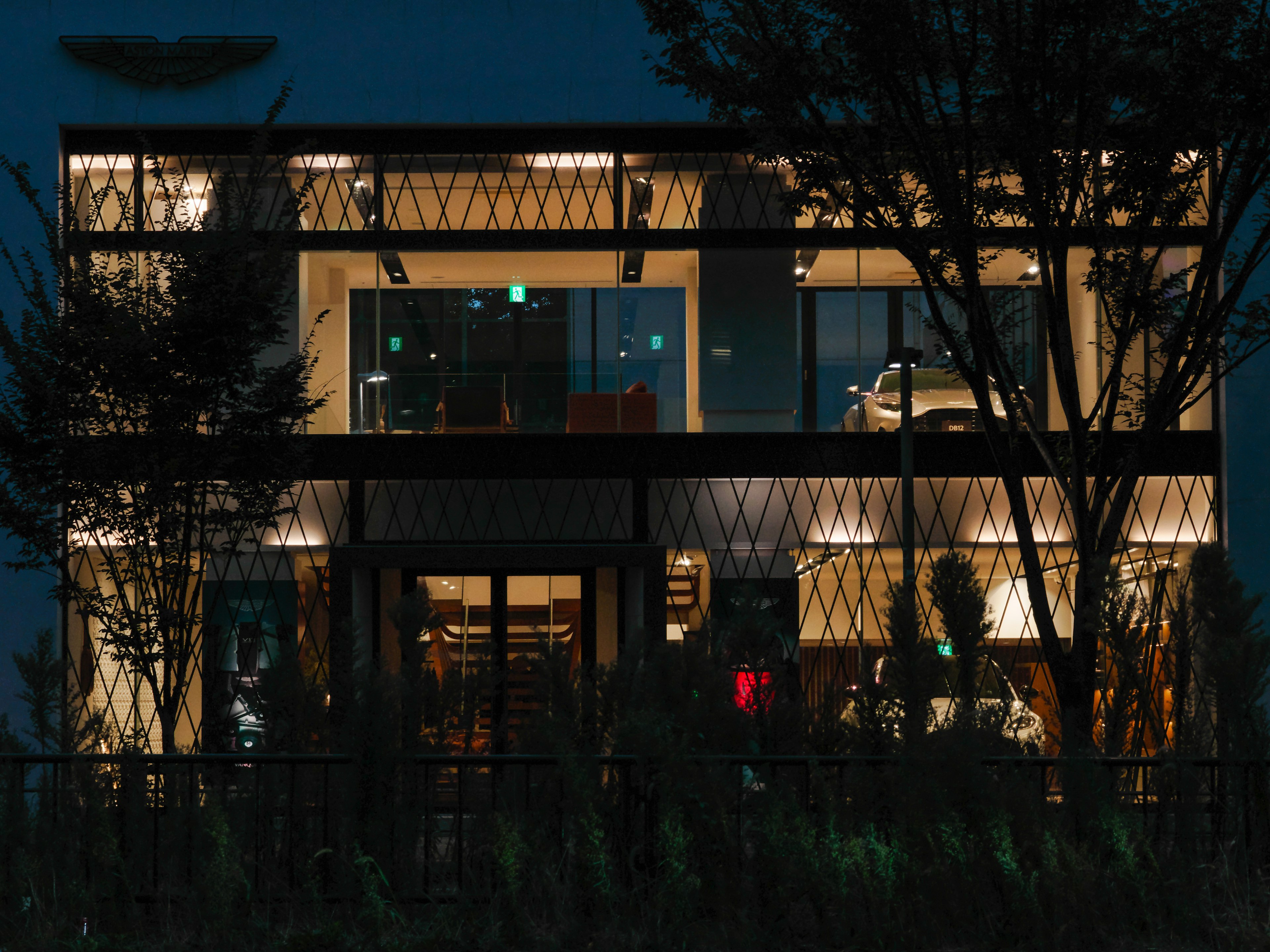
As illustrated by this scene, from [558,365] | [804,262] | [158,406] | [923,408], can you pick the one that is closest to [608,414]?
[558,365]

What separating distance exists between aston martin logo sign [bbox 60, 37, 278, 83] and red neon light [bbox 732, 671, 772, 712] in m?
12.2

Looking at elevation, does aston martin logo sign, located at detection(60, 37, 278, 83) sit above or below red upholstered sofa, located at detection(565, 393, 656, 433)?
above

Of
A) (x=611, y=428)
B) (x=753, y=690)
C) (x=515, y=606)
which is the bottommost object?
(x=753, y=690)

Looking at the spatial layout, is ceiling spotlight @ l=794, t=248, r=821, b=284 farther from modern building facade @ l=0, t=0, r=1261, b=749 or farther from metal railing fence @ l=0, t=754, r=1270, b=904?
metal railing fence @ l=0, t=754, r=1270, b=904

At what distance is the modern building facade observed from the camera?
1351 cm

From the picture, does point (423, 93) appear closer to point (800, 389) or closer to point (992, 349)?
point (800, 389)

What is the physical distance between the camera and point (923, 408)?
13891 mm

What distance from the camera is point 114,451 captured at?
339 inches

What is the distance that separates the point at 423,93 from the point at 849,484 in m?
7.99

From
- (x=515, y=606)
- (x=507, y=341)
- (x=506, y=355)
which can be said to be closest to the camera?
(x=515, y=606)

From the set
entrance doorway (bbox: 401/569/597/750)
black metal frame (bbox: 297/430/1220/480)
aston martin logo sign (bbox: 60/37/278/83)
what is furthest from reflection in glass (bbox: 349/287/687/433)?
aston martin logo sign (bbox: 60/37/278/83)

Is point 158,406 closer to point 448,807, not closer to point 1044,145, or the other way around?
point 448,807

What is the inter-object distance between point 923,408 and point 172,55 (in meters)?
11.4

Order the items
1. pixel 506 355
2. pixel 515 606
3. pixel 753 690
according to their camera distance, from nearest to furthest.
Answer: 1. pixel 753 690
2. pixel 515 606
3. pixel 506 355
